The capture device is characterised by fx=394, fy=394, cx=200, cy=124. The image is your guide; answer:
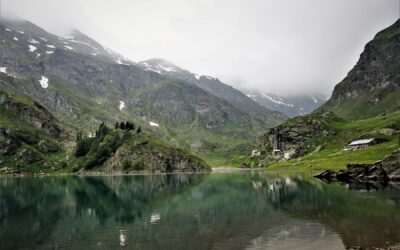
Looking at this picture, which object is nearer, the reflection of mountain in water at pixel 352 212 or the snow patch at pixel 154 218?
the reflection of mountain in water at pixel 352 212

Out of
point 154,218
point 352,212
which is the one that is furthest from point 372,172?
point 154,218

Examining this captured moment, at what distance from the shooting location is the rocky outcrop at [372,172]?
456ft

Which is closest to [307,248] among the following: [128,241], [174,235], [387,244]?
[387,244]

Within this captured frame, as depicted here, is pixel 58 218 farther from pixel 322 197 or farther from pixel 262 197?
pixel 322 197

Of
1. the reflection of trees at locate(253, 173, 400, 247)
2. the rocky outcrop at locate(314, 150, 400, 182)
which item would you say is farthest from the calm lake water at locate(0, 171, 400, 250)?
the rocky outcrop at locate(314, 150, 400, 182)

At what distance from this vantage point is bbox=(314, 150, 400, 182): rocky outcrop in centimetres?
13912

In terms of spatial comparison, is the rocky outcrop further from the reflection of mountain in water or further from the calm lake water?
the calm lake water

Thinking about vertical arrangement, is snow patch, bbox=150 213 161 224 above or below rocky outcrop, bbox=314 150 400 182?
below

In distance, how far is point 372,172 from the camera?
148250 mm

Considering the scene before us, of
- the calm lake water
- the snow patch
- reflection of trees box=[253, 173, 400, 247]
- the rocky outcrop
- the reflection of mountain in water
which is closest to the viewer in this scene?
the reflection of mountain in water

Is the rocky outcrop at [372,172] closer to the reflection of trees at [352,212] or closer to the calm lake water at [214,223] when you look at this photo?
the reflection of trees at [352,212]

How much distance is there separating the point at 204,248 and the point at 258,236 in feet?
32.6

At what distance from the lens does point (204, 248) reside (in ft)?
159

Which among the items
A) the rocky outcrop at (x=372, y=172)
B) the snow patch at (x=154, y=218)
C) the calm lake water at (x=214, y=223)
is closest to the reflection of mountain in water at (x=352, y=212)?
the calm lake water at (x=214, y=223)
